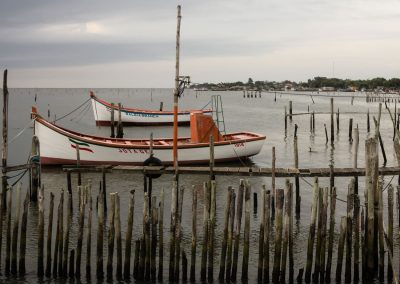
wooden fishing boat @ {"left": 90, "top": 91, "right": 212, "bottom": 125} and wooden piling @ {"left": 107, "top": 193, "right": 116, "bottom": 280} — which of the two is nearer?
wooden piling @ {"left": 107, "top": 193, "right": 116, "bottom": 280}

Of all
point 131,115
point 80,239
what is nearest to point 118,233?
point 80,239

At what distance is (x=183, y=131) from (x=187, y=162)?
2883 cm

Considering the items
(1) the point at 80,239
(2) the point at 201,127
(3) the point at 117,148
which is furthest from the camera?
(2) the point at 201,127

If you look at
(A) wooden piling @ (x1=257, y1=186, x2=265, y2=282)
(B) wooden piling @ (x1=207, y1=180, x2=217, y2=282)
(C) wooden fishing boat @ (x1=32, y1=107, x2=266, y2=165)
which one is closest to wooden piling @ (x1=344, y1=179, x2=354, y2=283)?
(A) wooden piling @ (x1=257, y1=186, x2=265, y2=282)

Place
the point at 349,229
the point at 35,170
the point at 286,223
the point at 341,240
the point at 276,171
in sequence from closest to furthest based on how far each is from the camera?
1. the point at 341,240
2. the point at 286,223
3. the point at 349,229
4. the point at 276,171
5. the point at 35,170

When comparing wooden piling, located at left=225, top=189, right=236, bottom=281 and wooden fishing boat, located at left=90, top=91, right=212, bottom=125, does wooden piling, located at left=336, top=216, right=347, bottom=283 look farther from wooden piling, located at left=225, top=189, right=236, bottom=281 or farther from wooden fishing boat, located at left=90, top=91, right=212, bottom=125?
wooden fishing boat, located at left=90, top=91, right=212, bottom=125

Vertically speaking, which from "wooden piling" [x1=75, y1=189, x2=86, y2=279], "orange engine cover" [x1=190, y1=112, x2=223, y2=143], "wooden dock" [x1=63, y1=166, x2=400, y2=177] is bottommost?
"wooden piling" [x1=75, y1=189, x2=86, y2=279]

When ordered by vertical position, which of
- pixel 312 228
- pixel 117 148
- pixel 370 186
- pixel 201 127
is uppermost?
pixel 201 127

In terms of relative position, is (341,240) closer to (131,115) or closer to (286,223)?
(286,223)

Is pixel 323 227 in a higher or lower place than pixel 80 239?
higher

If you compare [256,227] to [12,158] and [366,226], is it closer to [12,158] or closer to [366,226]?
[366,226]

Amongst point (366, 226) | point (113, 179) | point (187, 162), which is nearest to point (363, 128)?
point (187, 162)

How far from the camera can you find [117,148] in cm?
2795

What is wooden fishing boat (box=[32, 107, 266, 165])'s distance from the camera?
27.9 metres
